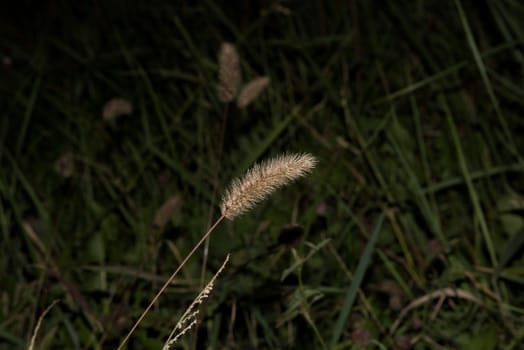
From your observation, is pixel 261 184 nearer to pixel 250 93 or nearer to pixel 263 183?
pixel 263 183

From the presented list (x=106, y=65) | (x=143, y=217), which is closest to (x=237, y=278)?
(x=143, y=217)

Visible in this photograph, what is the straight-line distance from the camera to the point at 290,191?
180 cm

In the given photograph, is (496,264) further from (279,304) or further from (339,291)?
(279,304)

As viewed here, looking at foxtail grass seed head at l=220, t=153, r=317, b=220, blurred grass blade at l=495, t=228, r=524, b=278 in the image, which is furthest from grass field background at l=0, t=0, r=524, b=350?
foxtail grass seed head at l=220, t=153, r=317, b=220

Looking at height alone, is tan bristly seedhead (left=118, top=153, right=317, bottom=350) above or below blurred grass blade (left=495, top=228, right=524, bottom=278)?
above

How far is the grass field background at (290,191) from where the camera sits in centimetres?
136

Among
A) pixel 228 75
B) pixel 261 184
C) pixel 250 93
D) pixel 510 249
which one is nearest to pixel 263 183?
pixel 261 184

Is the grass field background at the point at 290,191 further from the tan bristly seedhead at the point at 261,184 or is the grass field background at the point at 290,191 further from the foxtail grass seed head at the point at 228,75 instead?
the tan bristly seedhead at the point at 261,184

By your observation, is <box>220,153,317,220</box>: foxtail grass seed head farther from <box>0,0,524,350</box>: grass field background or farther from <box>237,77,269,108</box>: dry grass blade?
<box>237,77,269,108</box>: dry grass blade

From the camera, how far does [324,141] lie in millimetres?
1902

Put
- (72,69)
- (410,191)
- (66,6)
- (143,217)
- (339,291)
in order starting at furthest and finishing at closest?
(66,6)
(72,69)
(143,217)
(410,191)
(339,291)

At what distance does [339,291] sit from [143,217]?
64cm

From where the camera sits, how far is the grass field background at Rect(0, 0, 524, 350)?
136 cm

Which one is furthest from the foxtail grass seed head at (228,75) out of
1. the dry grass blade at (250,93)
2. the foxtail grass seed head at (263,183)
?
the foxtail grass seed head at (263,183)
